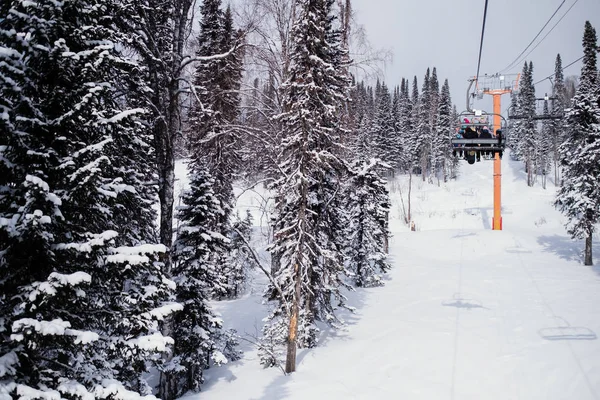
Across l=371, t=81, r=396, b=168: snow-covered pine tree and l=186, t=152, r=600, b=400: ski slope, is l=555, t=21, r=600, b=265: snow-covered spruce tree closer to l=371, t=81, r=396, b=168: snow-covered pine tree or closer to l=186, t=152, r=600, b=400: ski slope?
l=186, t=152, r=600, b=400: ski slope

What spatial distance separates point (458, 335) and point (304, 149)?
10458 millimetres

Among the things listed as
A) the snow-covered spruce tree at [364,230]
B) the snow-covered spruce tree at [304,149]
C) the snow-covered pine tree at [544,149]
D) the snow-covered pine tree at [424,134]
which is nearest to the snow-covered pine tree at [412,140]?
the snow-covered pine tree at [424,134]

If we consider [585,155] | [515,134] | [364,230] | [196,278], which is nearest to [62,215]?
[196,278]

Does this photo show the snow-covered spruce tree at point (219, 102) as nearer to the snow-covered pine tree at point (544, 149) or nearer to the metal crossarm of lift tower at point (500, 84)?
the metal crossarm of lift tower at point (500, 84)

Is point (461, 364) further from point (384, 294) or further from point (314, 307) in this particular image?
point (384, 294)

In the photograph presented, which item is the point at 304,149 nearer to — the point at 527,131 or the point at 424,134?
the point at 424,134

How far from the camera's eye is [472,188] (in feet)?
197

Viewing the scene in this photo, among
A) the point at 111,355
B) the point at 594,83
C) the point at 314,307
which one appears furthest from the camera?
the point at 594,83

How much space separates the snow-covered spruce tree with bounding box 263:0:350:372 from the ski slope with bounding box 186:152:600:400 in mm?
1809

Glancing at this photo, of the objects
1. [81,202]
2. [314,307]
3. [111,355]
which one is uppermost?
[81,202]

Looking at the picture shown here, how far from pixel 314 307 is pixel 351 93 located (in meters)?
8.83

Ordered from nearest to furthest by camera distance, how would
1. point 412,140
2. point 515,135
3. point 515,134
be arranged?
1. point 412,140
2. point 515,135
3. point 515,134

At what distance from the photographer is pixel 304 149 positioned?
A: 11609 millimetres

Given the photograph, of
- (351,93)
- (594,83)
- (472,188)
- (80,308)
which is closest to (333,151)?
(351,93)
